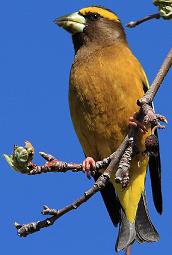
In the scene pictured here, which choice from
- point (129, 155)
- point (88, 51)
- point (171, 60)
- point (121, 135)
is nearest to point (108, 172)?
point (129, 155)

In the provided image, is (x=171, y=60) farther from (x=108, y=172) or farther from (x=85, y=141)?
(x=85, y=141)

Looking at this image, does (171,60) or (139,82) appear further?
(139,82)

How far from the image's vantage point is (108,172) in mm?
2984

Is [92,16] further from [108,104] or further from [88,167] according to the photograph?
[88,167]

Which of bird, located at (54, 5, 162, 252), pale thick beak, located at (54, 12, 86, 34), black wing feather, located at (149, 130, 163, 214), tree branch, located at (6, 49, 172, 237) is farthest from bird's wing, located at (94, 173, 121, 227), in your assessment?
tree branch, located at (6, 49, 172, 237)

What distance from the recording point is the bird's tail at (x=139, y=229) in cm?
499

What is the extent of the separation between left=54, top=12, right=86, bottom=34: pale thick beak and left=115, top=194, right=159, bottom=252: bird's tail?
5.82 feet

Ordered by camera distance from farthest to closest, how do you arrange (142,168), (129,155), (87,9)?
1. (87,9)
2. (142,168)
3. (129,155)

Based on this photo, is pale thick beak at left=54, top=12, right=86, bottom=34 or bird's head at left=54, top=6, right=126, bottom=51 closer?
pale thick beak at left=54, top=12, right=86, bottom=34

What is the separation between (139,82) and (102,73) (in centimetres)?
34

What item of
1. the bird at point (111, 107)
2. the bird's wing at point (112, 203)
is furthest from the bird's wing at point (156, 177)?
the bird's wing at point (112, 203)

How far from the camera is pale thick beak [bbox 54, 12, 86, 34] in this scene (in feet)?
16.6

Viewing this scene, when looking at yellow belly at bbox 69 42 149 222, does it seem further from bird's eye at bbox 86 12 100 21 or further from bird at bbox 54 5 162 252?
bird's eye at bbox 86 12 100 21

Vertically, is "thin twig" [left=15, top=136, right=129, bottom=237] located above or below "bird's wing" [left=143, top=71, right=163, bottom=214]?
below
